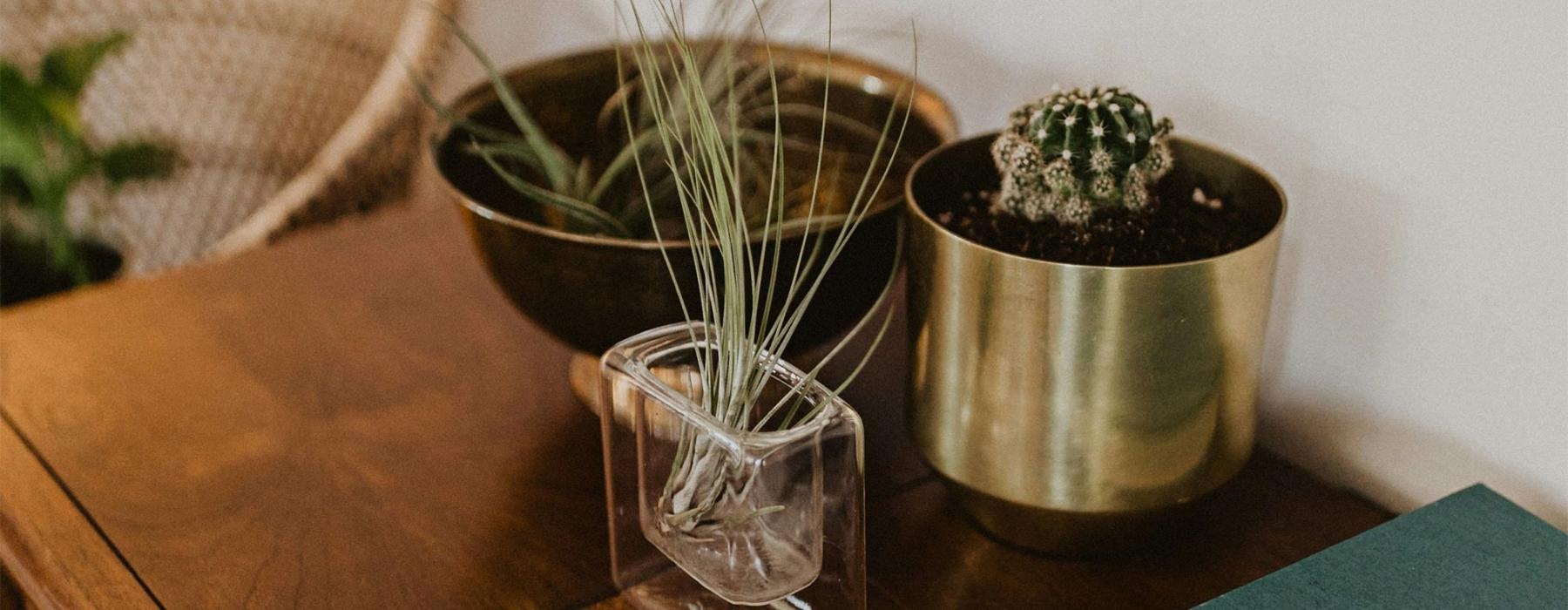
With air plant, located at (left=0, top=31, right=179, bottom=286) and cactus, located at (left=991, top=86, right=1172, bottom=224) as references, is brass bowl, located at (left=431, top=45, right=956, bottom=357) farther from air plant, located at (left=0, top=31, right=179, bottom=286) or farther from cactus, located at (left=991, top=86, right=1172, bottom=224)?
air plant, located at (left=0, top=31, right=179, bottom=286)

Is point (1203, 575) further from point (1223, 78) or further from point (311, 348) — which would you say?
point (311, 348)

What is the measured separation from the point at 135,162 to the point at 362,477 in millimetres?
873

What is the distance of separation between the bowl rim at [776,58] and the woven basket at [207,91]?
0.58 metres

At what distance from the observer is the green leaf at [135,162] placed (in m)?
1.36

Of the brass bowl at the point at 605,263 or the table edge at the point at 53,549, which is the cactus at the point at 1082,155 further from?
the table edge at the point at 53,549

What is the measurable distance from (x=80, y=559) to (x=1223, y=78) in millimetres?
625

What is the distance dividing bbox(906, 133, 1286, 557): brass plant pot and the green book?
76mm

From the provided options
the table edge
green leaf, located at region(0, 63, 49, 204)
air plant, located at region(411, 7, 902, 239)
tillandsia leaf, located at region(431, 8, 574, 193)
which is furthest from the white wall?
green leaf, located at region(0, 63, 49, 204)

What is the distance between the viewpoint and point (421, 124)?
1.28 metres

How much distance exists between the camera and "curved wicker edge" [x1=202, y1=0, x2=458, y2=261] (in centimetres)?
118

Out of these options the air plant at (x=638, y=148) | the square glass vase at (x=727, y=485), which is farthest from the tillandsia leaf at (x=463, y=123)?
the square glass vase at (x=727, y=485)

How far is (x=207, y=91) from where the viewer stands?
140 centimetres

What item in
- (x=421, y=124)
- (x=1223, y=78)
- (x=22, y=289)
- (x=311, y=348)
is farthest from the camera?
(x=22, y=289)

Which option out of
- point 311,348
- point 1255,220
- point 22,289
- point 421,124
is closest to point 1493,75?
point 1255,220
